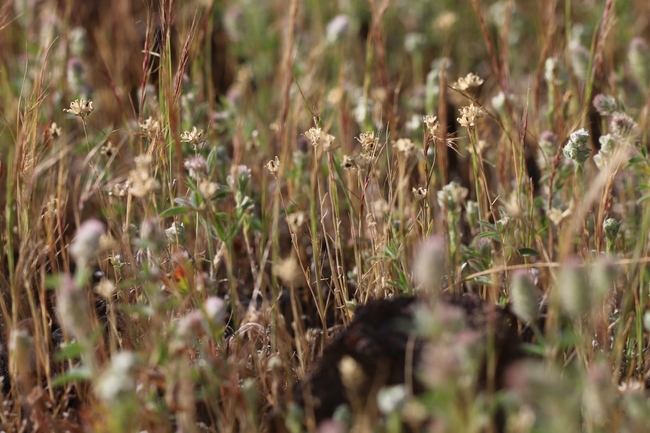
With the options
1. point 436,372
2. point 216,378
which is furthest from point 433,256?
point 216,378

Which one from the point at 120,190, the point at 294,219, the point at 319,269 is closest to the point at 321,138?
the point at 294,219

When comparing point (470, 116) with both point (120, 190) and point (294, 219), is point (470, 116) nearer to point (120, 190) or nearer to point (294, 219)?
point (294, 219)

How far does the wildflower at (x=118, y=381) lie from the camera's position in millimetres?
962

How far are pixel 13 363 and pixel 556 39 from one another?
2347 millimetres

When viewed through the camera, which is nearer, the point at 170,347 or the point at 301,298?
the point at 170,347

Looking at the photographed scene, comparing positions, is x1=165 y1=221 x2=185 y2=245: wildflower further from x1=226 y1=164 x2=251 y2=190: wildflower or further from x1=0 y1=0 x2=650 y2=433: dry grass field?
x1=226 y1=164 x2=251 y2=190: wildflower

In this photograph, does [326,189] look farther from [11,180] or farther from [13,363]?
[13,363]

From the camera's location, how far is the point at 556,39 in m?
2.94

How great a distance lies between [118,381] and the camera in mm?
968

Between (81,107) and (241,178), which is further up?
(81,107)

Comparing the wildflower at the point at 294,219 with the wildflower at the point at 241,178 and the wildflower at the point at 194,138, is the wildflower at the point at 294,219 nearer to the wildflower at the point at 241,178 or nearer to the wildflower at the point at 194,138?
the wildflower at the point at 241,178

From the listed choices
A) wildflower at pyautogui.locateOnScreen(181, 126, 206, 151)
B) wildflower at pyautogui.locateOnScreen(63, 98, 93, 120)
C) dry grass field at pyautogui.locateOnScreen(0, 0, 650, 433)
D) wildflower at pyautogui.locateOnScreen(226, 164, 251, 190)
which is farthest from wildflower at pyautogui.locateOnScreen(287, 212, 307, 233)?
wildflower at pyautogui.locateOnScreen(63, 98, 93, 120)

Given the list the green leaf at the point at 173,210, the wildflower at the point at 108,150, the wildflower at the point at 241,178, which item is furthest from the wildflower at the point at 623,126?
the wildflower at the point at 108,150

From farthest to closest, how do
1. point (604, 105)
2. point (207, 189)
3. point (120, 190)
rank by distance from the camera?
1. point (604, 105)
2. point (120, 190)
3. point (207, 189)
